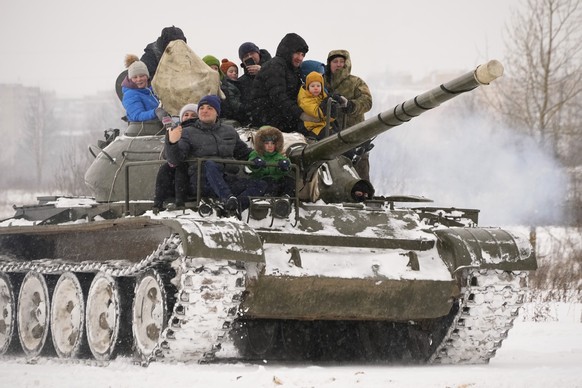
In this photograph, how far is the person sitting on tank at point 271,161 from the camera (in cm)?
1355

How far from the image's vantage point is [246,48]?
16.8 meters

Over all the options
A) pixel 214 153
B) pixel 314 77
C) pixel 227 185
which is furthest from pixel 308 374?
pixel 314 77

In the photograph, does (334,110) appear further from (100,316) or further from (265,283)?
(100,316)

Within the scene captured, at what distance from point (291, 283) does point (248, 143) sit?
2552 mm

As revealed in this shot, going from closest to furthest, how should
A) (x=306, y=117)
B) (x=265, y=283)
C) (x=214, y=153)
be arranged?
(x=265, y=283) → (x=214, y=153) → (x=306, y=117)

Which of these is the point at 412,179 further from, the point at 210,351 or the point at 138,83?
the point at 210,351

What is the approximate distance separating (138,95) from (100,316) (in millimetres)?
3033

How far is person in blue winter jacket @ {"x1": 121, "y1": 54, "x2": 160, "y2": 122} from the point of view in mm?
15648

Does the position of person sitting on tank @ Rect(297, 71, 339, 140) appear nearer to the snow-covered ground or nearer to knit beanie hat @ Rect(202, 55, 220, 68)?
knit beanie hat @ Rect(202, 55, 220, 68)

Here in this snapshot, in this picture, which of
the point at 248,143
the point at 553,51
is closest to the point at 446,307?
the point at 248,143

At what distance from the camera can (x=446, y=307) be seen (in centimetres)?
1352

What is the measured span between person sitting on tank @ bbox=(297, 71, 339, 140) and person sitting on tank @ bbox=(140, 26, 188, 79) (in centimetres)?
191

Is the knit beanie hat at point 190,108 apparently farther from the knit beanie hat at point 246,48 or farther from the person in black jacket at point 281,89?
the knit beanie hat at point 246,48

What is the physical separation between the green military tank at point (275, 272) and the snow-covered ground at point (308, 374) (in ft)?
1.31
